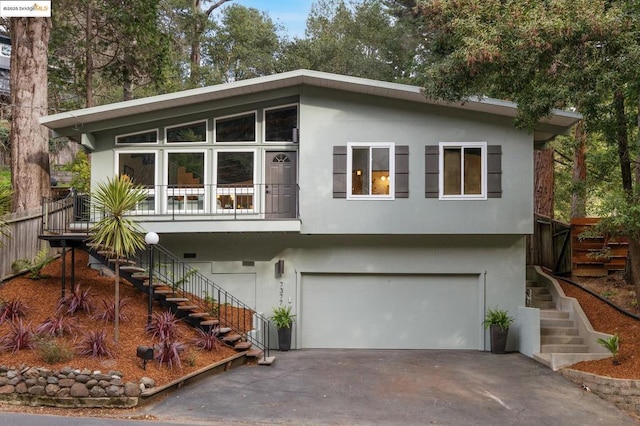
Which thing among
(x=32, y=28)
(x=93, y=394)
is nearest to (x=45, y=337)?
(x=93, y=394)

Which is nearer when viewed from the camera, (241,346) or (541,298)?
(241,346)

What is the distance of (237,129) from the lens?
13031mm

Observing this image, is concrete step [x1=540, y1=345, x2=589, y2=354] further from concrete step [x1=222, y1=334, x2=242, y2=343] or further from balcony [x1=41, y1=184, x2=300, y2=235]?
concrete step [x1=222, y1=334, x2=242, y2=343]

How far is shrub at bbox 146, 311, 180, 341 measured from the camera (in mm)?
9739

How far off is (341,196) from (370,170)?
2.93ft

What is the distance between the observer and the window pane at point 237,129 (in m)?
13.0

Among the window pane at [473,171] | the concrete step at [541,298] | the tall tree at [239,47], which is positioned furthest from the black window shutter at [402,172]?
the tall tree at [239,47]

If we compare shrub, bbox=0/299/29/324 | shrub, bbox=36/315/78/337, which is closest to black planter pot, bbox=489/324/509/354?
shrub, bbox=36/315/78/337

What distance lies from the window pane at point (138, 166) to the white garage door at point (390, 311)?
4.35 meters

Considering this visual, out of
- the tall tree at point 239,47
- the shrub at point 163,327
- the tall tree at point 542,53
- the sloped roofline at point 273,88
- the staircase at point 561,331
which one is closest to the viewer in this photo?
the tall tree at point 542,53

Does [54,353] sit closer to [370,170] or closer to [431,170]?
[370,170]

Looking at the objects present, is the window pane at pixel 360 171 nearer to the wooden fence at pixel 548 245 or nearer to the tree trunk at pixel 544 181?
the wooden fence at pixel 548 245

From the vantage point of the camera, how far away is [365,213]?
40.8ft

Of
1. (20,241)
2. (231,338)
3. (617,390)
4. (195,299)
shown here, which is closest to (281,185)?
(195,299)
